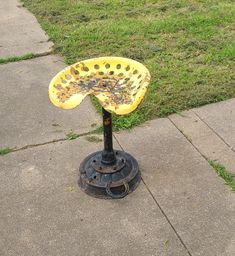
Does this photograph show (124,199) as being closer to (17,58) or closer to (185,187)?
(185,187)

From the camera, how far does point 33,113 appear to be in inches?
162

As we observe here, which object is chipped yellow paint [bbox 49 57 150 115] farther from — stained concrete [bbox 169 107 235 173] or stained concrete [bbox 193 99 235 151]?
stained concrete [bbox 193 99 235 151]

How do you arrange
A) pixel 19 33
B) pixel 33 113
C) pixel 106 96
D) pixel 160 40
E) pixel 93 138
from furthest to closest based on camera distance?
1. pixel 19 33
2. pixel 160 40
3. pixel 33 113
4. pixel 93 138
5. pixel 106 96

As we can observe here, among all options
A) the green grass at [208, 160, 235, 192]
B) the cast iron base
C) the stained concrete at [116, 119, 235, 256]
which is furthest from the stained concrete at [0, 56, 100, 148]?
the green grass at [208, 160, 235, 192]

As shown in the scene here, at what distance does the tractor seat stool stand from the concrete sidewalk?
89 millimetres

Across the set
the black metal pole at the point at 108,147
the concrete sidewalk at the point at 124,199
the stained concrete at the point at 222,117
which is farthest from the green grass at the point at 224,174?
the black metal pole at the point at 108,147

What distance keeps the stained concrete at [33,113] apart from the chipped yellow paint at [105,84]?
2.59ft

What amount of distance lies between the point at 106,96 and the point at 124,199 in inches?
28.3

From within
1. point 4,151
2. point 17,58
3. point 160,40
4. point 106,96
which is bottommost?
point 17,58

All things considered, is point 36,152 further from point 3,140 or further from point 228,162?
point 228,162

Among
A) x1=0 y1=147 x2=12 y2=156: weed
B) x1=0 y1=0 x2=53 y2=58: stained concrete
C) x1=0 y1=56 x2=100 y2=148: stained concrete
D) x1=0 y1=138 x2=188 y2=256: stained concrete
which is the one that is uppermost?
x1=0 y1=138 x2=188 y2=256: stained concrete

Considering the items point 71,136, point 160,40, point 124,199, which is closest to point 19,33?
point 160,40

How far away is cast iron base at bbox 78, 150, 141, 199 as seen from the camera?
10.1ft

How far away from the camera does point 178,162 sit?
335 cm
